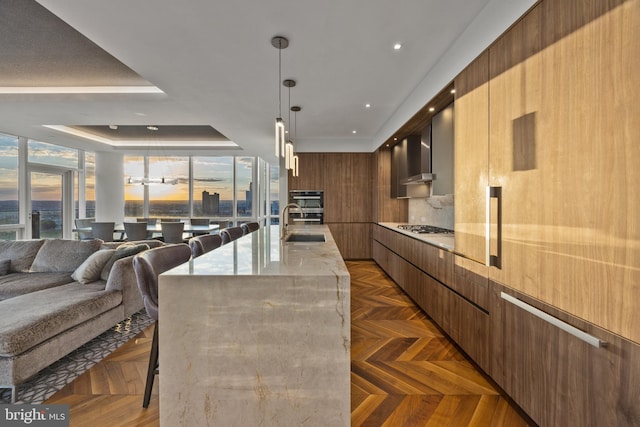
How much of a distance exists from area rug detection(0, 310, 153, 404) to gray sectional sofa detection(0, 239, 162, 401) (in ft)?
0.38

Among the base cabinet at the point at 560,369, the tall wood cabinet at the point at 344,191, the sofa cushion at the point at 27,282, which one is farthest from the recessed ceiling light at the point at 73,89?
the base cabinet at the point at 560,369

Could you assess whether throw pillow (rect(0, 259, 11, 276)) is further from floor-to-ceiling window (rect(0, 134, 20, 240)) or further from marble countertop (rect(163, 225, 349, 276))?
floor-to-ceiling window (rect(0, 134, 20, 240))

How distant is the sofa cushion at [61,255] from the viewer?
3.27m

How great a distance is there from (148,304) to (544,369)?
218 cm

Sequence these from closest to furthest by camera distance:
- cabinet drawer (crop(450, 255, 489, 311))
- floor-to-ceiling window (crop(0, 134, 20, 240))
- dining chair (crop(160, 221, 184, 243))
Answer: cabinet drawer (crop(450, 255, 489, 311))
dining chair (crop(160, 221, 184, 243))
floor-to-ceiling window (crop(0, 134, 20, 240))

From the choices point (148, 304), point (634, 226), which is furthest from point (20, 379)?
point (634, 226)

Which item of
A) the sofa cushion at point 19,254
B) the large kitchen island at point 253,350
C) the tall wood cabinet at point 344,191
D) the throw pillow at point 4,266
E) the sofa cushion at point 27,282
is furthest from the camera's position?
the tall wood cabinet at point 344,191

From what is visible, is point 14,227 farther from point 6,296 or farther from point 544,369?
point 544,369

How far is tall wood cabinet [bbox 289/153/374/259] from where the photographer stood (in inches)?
234

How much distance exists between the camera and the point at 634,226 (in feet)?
3.30

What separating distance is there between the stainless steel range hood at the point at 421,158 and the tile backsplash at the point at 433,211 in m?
0.37

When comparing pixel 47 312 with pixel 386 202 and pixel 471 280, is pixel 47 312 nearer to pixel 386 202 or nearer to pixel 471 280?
pixel 471 280

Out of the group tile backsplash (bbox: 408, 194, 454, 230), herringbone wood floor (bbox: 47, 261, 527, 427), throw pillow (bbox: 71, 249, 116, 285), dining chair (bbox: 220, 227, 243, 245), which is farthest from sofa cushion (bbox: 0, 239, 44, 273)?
tile backsplash (bbox: 408, 194, 454, 230)

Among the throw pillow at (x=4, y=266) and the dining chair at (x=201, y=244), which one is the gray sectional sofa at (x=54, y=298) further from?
the dining chair at (x=201, y=244)
